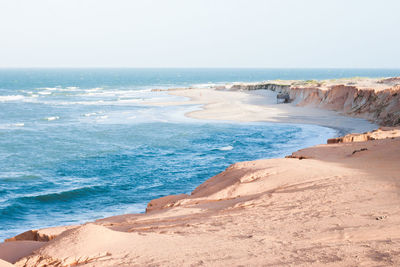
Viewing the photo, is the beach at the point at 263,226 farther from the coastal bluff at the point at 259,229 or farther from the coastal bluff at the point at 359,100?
the coastal bluff at the point at 359,100

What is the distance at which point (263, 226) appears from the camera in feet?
25.9

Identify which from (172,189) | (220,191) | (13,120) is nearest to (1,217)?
(172,189)

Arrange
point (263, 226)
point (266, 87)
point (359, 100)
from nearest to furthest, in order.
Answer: point (263, 226) < point (359, 100) < point (266, 87)

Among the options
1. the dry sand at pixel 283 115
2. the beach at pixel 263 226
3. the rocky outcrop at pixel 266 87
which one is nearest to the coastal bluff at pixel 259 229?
the beach at pixel 263 226

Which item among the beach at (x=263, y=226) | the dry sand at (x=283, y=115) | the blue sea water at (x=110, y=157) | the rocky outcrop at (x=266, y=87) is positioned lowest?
the blue sea water at (x=110, y=157)

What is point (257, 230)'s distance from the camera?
7.63m

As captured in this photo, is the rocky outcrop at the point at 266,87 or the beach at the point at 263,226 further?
the rocky outcrop at the point at 266,87

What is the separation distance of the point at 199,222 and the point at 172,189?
975 cm

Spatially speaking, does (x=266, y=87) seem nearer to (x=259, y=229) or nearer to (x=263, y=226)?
(x=263, y=226)

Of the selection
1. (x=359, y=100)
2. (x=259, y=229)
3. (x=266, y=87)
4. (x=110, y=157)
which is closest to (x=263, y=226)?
(x=259, y=229)

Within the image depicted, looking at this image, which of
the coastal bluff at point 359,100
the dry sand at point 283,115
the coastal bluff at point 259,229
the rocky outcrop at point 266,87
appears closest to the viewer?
the coastal bluff at point 259,229

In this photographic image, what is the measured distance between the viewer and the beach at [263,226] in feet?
20.5

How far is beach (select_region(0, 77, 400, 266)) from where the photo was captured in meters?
6.25

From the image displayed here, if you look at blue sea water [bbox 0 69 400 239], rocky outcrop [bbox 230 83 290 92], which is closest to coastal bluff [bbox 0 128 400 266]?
blue sea water [bbox 0 69 400 239]
